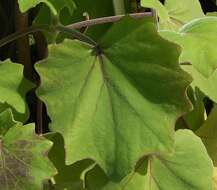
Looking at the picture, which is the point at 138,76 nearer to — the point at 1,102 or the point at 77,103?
the point at 77,103

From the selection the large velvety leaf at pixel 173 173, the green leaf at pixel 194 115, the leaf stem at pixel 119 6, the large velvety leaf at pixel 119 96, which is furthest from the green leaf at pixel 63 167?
the leaf stem at pixel 119 6

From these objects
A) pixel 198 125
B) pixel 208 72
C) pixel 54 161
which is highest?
pixel 208 72

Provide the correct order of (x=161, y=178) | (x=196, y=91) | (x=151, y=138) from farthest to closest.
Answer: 1. (x=196, y=91)
2. (x=161, y=178)
3. (x=151, y=138)

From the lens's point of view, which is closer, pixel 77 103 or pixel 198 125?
pixel 77 103

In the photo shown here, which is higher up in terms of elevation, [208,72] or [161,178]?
[208,72]

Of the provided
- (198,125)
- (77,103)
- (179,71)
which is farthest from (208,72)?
(198,125)

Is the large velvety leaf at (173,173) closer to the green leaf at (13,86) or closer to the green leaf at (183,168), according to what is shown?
the green leaf at (183,168)
